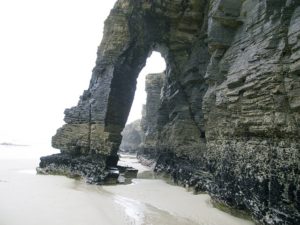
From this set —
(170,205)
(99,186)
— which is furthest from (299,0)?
(99,186)

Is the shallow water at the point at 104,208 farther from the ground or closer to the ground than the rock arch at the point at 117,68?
closer to the ground

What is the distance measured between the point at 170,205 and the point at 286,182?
5642 millimetres

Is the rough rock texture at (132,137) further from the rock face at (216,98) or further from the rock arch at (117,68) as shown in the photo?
the rock arch at (117,68)

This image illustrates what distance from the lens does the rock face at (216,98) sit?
27.2ft

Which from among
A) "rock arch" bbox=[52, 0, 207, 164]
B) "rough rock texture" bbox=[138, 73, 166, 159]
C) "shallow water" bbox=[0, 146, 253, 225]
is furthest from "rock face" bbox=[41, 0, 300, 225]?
"rough rock texture" bbox=[138, 73, 166, 159]

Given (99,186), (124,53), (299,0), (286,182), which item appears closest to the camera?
(286,182)

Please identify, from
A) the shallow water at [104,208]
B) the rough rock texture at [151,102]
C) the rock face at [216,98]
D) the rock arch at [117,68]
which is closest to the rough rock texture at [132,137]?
the rough rock texture at [151,102]

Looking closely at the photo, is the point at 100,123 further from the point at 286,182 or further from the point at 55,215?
the point at 286,182

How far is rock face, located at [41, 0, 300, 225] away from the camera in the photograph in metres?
8.29

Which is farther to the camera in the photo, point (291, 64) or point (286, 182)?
point (291, 64)

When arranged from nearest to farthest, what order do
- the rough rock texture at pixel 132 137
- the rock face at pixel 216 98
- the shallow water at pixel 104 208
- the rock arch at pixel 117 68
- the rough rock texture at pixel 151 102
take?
the rock face at pixel 216 98
the shallow water at pixel 104 208
the rock arch at pixel 117 68
the rough rock texture at pixel 151 102
the rough rock texture at pixel 132 137

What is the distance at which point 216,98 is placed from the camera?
42.1ft

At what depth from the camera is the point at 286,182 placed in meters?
7.71

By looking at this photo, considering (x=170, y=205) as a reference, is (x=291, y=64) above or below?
above
